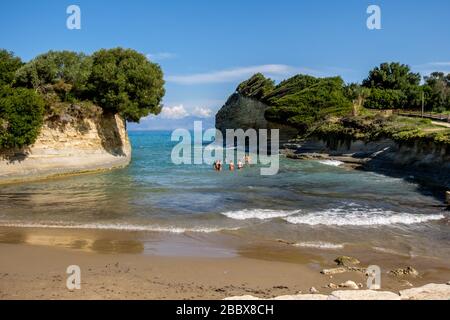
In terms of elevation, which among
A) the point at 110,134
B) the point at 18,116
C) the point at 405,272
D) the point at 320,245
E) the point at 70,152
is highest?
the point at 18,116

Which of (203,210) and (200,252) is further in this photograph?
(203,210)

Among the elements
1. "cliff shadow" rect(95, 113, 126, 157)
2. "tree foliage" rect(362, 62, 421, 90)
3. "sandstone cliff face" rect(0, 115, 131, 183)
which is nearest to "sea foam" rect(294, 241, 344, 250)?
"sandstone cliff face" rect(0, 115, 131, 183)

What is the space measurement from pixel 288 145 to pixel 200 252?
60305mm

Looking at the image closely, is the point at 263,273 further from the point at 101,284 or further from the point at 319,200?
the point at 319,200

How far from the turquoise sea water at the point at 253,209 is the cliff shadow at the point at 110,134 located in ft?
34.8

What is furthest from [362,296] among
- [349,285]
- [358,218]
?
[358,218]

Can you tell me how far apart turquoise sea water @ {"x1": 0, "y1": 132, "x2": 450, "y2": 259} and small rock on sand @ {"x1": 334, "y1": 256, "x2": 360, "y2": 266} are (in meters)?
→ 1.82

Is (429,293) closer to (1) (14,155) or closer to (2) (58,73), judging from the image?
(1) (14,155)

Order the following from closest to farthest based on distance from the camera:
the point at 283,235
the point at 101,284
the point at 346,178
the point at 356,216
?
the point at 101,284, the point at 283,235, the point at 356,216, the point at 346,178

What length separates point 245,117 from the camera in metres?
107

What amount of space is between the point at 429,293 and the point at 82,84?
3988cm

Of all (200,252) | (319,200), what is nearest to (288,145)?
(319,200)

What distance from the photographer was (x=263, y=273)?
1170 cm
